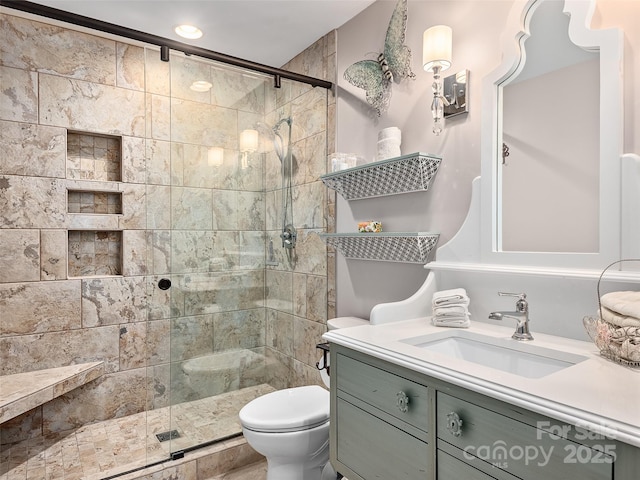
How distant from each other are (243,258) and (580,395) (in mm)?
1736

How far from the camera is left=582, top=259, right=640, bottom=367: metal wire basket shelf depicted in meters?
0.98

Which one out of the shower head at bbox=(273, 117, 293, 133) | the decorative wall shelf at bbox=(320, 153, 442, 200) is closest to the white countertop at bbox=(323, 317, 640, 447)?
the decorative wall shelf at bbox=(320, 153, 442, 200)

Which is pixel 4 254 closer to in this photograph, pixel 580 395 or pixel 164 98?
pixel 164 98

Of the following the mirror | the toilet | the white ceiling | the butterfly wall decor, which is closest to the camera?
the mirror

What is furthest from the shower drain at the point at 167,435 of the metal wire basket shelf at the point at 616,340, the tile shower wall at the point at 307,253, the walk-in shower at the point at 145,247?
the metal wire basket shelf at the point at 616,340

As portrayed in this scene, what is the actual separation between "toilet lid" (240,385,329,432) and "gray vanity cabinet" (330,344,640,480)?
35 cm

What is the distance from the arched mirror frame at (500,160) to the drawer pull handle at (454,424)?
2.07 ft

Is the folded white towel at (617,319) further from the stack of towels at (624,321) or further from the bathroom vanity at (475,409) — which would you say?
the bathroom vanity at (475,409)

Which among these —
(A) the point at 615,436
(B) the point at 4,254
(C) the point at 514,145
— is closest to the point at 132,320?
(B) the point at 4,254

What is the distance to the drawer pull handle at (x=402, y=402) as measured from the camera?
1.14 m

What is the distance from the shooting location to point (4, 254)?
2.37m

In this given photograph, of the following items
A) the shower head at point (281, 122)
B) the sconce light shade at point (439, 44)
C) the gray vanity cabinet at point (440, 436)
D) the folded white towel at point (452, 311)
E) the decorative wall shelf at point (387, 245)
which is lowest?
the gray vanity cabinet at point (440, 436)

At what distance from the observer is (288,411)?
191 cm

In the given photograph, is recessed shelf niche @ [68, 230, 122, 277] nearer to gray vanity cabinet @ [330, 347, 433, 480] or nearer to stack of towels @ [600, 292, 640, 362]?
gray vanity cabinet @ [330, 347, 433, 480]
